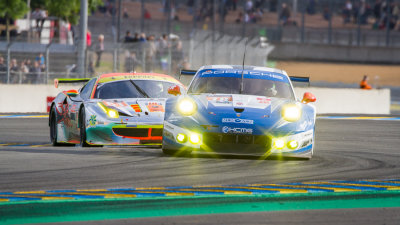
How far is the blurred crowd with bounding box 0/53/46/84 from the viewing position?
75.9ft

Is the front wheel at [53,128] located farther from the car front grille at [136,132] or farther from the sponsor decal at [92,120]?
the car front grille at [136,132]

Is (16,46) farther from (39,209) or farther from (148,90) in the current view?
(39,209)

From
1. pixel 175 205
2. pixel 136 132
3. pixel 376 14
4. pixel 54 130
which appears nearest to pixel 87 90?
pixel 54 130

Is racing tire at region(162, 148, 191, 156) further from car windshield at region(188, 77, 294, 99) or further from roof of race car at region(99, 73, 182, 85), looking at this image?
roof of race car at region(99, 73, 182, 85)

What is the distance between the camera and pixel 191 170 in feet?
30.6

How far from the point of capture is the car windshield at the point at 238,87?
1119 cm

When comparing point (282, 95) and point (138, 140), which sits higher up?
point (282, 95)

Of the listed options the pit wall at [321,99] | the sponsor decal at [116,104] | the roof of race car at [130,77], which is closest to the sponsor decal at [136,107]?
the sponsor decal at [116,104]

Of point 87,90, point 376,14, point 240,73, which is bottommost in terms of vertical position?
point 376,14

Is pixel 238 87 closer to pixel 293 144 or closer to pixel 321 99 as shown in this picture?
pixel 293 144

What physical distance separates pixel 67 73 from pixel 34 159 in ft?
46.1

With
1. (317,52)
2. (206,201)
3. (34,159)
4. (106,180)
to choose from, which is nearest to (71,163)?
(34,159)

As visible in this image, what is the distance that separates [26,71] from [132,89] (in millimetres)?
11149

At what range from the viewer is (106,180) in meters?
8.45
